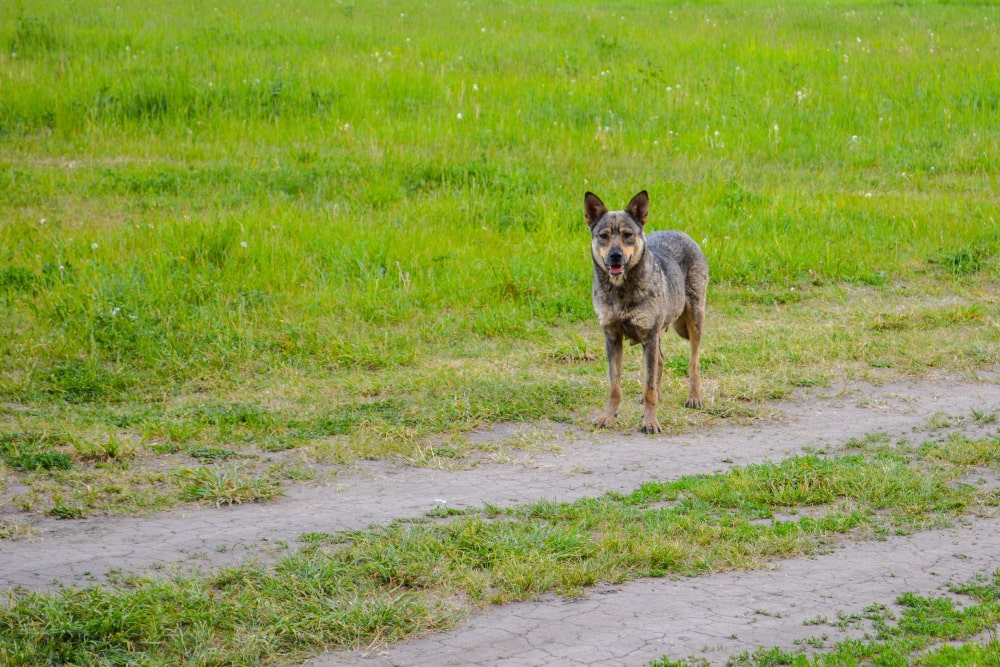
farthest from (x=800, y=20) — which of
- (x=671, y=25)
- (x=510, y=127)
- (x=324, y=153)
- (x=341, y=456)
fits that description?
(x=341, y=456)

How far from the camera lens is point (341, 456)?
6805mm

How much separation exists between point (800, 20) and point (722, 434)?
16.2 meters

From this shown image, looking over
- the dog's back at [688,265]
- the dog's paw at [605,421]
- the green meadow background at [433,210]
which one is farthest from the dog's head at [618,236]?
the green meadow background at [433,210]

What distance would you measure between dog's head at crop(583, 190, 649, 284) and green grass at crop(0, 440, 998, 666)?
5.38 ft

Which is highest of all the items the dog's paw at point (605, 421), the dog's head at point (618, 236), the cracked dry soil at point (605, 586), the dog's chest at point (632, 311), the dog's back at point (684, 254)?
the dog's head at point (618, 236)

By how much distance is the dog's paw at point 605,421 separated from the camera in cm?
754

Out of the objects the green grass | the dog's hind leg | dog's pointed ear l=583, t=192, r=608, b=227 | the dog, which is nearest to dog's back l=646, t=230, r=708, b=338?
the dog's hind leg

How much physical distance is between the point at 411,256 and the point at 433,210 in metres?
1.38

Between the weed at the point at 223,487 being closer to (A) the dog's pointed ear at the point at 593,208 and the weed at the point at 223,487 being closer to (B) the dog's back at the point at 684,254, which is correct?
(A) the dog's pointed ear at the point at 593,208

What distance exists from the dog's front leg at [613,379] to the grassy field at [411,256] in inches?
8.8

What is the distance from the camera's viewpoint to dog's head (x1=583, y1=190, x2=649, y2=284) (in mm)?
7301

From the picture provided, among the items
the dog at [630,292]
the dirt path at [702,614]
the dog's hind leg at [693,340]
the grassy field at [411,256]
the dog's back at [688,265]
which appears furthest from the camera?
the dog's back at [688,265]

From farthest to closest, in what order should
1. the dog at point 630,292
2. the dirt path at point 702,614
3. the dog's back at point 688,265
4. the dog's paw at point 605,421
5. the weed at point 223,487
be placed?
1. the dog's back at point 688,265
2. the dog's paw at point 605,421
3. the dog at point 630,292
4. the weed at point 223,487
5. the dirt path at point 702,614

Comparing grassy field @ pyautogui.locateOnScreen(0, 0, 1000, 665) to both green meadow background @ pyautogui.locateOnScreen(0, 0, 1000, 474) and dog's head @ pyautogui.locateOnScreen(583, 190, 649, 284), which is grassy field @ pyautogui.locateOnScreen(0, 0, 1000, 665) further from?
dog's head @ pyautogui.locateOnScreen(583, 190, 649, 284)
